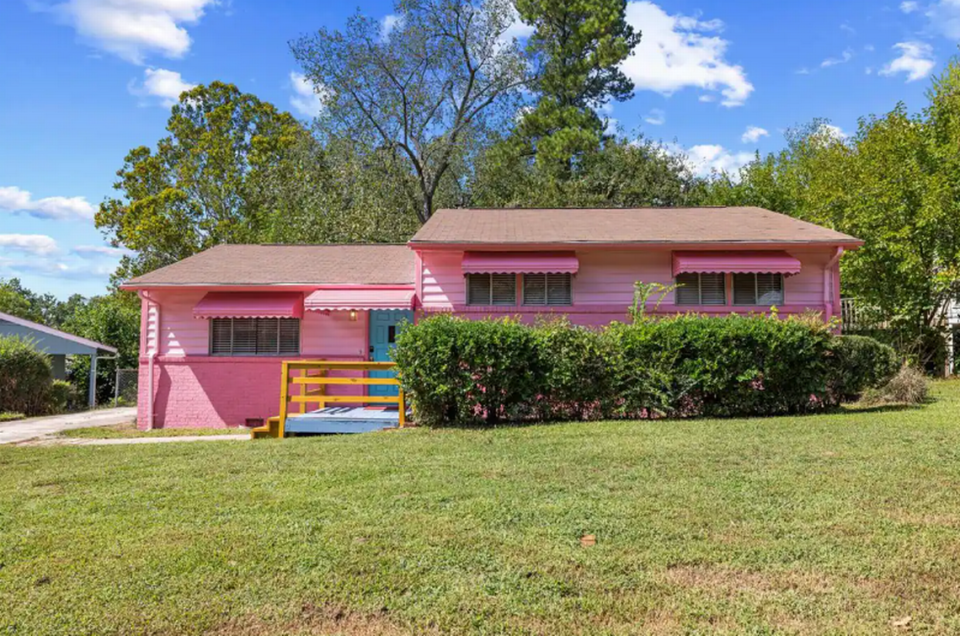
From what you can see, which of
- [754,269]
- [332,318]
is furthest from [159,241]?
[754,269]

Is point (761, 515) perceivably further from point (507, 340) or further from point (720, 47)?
point (720, 47)

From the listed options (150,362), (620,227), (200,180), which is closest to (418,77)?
(200,180)

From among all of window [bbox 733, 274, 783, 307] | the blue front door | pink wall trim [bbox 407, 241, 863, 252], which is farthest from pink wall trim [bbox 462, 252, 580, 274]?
window [bbox 733, 274, 783, 307]

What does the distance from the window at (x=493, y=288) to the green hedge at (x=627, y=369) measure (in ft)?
11.3

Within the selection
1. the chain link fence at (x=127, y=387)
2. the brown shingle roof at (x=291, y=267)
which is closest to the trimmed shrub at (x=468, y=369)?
the brown shingle roof at (x=291, y=267)

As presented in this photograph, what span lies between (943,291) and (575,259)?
1280 cm

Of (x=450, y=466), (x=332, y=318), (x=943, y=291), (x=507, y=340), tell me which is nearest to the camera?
(x=450, y=466)

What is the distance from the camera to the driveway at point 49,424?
1257 cm

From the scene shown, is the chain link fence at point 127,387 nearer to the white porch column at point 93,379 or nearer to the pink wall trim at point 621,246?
the white porch column at point 93,379

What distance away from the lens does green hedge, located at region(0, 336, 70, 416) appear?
1756cm

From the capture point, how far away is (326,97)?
2669cm

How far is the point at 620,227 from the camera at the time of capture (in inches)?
582

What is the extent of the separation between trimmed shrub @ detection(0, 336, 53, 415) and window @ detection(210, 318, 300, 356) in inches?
302

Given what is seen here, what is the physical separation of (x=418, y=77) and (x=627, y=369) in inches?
797
